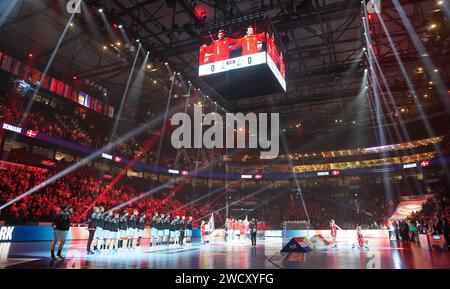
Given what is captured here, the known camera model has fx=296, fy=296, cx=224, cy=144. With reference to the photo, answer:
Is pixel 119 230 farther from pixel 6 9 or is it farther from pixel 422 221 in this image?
pixel 422 221

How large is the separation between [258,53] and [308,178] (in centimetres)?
3565

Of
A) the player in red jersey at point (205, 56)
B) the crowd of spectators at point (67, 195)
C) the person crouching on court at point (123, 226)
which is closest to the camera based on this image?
the player in red jersey at point (205, 56)

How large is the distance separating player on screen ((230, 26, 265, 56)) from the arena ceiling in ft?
3.80

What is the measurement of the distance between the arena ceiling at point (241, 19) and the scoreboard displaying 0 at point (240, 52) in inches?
49.8

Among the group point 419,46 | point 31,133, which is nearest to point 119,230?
point 31,133

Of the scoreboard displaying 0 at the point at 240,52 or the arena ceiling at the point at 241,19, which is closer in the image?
the scoreboard displaying 0 at the point at 240,52

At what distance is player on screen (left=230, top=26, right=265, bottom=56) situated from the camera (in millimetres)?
12164

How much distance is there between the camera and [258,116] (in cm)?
3219

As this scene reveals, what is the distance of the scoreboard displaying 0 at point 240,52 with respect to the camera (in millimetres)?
12016

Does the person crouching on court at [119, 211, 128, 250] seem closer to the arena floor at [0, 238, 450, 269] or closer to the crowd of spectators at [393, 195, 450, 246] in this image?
the arena floor at [0, 238, 450, 269]

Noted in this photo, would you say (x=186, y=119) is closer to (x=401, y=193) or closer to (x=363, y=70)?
(x=363, y=70)

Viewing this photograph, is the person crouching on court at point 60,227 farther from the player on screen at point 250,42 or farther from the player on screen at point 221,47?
the player on screen at point 250,42

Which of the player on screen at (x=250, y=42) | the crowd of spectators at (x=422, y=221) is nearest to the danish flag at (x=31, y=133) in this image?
the player on screen at (x=250, y=42)

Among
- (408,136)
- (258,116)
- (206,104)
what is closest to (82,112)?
(206,104)
